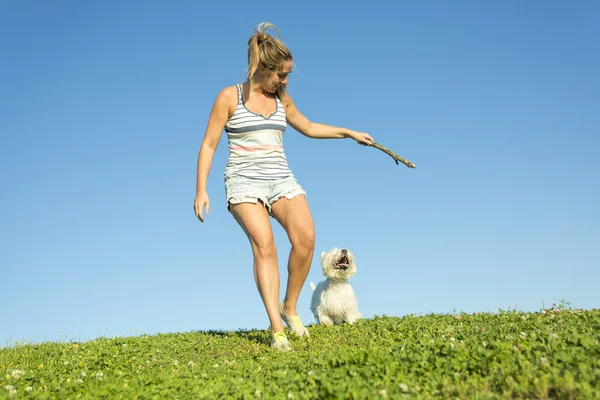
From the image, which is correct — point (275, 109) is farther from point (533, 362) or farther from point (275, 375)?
point (533, 362)

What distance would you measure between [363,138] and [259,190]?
2.33 m

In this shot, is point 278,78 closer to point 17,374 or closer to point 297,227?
point 297,227

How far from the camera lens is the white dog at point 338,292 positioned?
40.7ft

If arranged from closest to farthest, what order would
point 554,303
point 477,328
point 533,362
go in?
point 533,362 → point 477,328 → point 554,303

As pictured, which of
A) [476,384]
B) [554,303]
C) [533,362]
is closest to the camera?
[476,384]

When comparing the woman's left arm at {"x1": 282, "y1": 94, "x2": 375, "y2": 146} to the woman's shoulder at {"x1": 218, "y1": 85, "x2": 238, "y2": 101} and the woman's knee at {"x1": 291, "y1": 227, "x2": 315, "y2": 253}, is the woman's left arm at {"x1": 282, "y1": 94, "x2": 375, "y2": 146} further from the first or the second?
the woman's knee at {"x1": 291, "y1": 227, "x2": 315, "y2": 253}

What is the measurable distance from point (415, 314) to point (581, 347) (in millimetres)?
6628

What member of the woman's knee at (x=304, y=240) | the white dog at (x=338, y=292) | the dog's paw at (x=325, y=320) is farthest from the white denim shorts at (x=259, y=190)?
the dog's paw at (x=325, y=320)

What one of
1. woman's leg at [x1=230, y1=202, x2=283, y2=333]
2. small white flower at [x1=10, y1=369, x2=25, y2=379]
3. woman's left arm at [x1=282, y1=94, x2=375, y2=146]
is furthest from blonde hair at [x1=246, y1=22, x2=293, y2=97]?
small white flower at [x1=10, y1=369, x2=25, y2=379]

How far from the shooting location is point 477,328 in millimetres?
8484

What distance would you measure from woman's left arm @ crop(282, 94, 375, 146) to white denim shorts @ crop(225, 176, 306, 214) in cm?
138

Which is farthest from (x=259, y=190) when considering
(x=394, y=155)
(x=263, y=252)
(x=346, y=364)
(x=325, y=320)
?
(x=325, y=320)

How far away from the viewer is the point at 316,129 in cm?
1041

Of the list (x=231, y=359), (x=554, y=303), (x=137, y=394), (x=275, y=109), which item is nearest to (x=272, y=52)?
(x=275, y=109)
